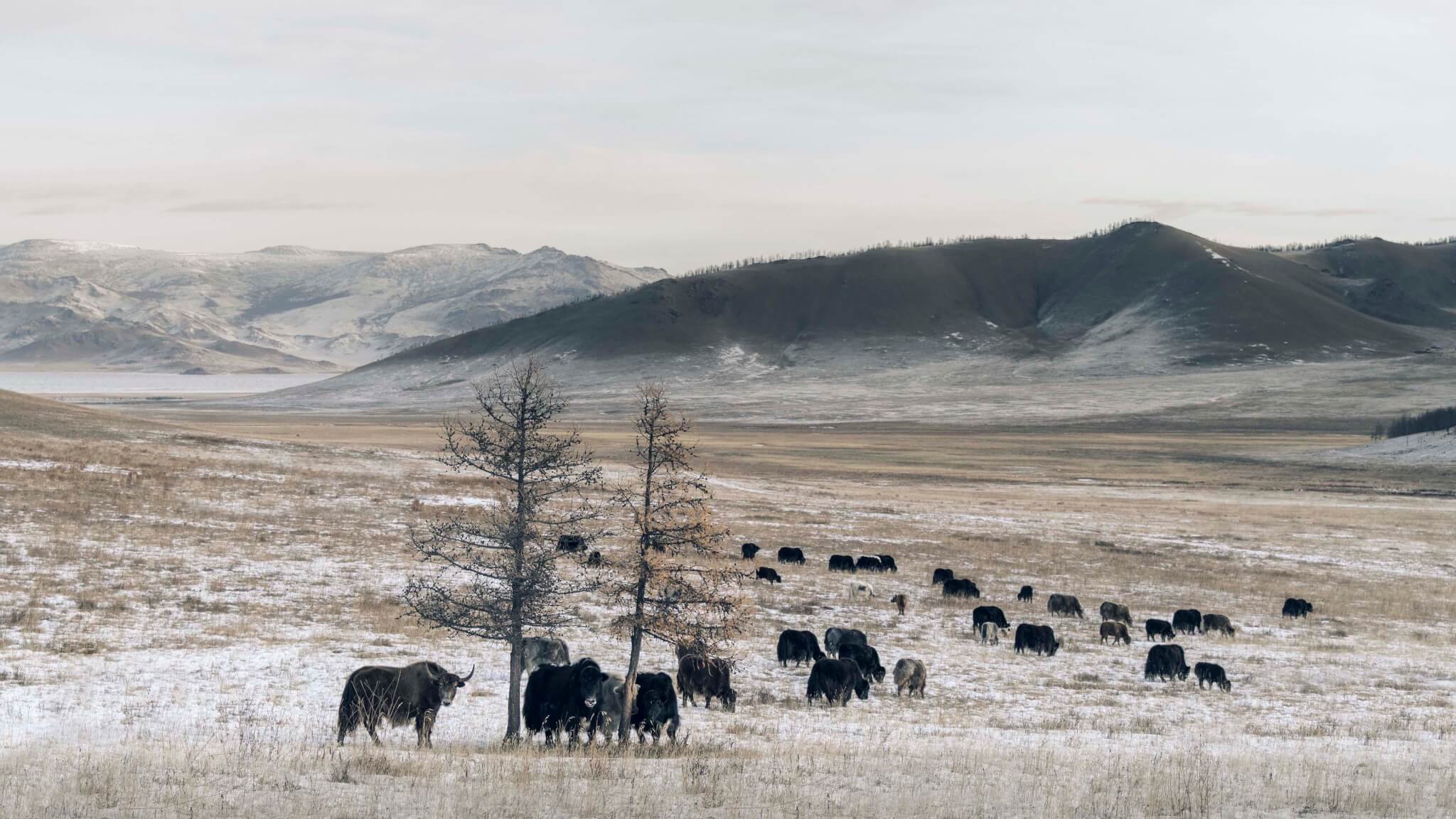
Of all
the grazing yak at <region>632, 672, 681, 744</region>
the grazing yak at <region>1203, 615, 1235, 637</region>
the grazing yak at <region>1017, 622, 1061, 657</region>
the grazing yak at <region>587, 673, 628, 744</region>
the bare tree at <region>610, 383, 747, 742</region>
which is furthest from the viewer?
the grazing yak at <region>1203, 615, 1235, 637</region>

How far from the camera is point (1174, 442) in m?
125

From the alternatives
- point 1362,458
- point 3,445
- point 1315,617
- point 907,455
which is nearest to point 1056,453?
point 907,455

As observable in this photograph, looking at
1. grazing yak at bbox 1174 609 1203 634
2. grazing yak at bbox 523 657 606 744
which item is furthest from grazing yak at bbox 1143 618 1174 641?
grazing yak at bbox 523 657 606 744

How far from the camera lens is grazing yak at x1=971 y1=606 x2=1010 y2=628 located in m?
27.2

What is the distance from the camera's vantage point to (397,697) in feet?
48.3

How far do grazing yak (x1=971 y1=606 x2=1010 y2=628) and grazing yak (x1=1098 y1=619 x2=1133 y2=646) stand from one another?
90.6 inches

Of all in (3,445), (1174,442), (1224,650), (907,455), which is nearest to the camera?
(1224,650)

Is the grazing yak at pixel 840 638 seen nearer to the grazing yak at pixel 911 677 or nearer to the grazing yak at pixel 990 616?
the grazing yak at pixel 911 677

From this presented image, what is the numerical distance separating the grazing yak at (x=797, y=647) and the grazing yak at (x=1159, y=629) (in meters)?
10.2

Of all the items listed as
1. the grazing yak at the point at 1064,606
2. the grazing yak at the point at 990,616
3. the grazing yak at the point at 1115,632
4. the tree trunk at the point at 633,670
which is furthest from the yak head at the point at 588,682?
the grazing yak at the point at 1064,606

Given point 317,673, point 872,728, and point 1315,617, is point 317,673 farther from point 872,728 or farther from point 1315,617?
point 1315,617

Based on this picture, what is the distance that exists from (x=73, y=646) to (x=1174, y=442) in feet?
405

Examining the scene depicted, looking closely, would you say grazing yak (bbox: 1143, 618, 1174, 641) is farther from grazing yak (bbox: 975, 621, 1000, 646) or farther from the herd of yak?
grazing yak (bbox: 975, 621, 1000, 646)

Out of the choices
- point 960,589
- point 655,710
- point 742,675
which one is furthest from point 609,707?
point 960,589
